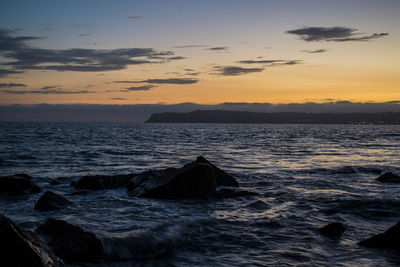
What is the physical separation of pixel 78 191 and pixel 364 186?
499 inches

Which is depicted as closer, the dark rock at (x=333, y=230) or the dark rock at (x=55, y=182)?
the dark rock at (x=333, y=230)

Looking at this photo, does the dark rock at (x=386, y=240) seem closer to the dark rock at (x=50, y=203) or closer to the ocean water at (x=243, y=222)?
the ocean water at (x=243, y=222)

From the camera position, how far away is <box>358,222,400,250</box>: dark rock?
23.2 feet

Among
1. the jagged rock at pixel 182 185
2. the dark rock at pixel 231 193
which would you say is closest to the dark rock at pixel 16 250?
the jagged rock at pixel 182 185

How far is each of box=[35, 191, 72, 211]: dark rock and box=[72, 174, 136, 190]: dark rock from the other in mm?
3236

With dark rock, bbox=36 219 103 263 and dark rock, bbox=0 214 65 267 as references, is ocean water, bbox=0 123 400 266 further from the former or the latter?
dark rock, bbox=0 214 65 267

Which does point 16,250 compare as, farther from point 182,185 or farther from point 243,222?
point 182,185

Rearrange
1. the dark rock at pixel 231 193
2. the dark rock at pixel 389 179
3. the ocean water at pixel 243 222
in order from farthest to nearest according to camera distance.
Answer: the dark rock at pixel 389 179, the dark rock at pixel 231 193, the ocean water at pixel 243 222

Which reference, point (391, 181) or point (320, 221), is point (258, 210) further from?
point (391, 181)

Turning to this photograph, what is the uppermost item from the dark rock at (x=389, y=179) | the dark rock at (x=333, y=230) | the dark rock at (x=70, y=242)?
the dark rock at (x=70, y=242)

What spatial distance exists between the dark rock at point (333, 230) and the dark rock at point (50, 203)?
25.7ft

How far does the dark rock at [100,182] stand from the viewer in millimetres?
14328

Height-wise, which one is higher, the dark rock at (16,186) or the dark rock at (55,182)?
the dark rock at (16,186)

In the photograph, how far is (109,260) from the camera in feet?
21.4
